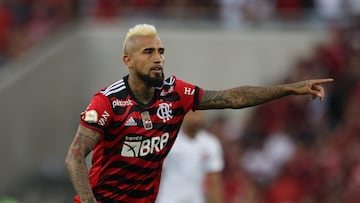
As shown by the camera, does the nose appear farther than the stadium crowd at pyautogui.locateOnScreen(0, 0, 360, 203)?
No

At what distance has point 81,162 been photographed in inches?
298

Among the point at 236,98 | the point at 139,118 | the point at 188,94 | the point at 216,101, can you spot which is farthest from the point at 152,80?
the point at 236,98

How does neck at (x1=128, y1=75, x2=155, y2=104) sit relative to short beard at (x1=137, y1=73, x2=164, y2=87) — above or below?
below

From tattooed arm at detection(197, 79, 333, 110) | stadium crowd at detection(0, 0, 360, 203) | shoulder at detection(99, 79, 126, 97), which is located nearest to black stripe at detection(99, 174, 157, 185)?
shoulder at detection(99, 79, 126, 97)

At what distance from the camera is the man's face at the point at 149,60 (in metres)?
7.89

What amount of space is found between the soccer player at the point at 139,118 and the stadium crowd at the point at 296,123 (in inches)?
186

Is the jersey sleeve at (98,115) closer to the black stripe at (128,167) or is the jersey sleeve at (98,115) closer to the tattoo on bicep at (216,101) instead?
the black stripe at (128,167)

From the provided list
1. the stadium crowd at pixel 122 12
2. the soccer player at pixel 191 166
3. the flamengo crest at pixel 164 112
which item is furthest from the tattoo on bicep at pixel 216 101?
the stadium crowd at pixel 122 12

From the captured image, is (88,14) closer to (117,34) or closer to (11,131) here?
(117,34)

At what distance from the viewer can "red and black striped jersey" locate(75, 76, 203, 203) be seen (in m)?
7.86

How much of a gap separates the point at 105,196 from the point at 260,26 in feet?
37.9

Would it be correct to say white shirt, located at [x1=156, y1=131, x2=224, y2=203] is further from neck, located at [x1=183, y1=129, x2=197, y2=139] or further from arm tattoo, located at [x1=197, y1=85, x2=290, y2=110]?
arm tattoo, located at [x1=197, y1=85, x2=290, y2=110]

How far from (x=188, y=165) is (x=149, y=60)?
352cm

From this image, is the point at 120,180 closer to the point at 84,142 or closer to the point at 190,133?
the point at 84,142
